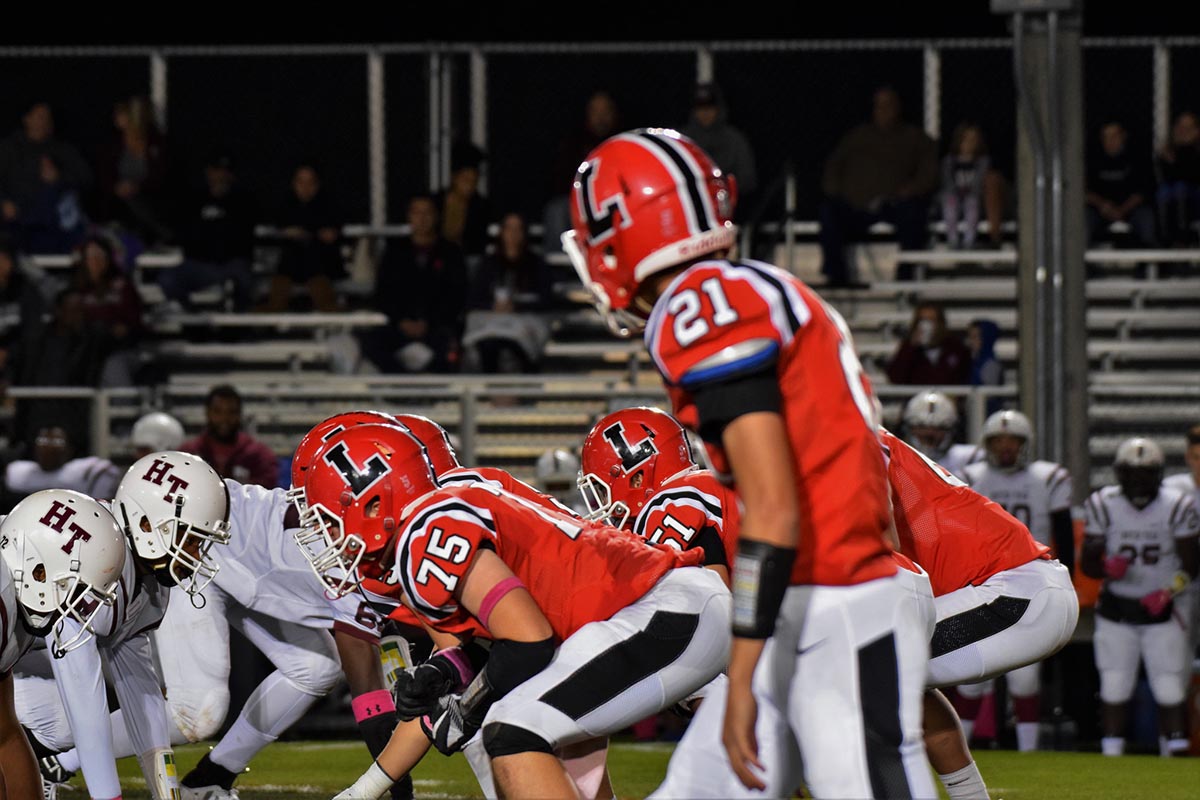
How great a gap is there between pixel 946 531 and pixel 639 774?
10.9ft

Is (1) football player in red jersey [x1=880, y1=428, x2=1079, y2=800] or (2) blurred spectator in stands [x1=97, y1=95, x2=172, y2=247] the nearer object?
(1) football player in red jersey [x1=880, y1=428, x2=1079, y2=800]

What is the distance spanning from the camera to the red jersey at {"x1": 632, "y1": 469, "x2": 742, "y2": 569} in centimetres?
494

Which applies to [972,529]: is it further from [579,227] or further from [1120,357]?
[1120,357]

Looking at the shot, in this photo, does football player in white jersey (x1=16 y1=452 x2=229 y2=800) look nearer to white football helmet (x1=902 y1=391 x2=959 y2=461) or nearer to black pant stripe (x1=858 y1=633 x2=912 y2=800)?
black pant stripe (x1=858 y1=633 x2=912 y2=800)

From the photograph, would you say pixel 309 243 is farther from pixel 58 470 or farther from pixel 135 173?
pixel 58 470

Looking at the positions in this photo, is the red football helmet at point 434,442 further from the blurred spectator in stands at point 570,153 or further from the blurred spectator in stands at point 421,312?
the blurred spectator in stands at point 570,153

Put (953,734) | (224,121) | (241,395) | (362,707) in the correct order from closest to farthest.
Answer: (953,734), (362,707), (241,395), (224,121)

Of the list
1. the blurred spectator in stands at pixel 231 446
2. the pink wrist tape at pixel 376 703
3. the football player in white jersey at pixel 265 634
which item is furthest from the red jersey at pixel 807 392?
the blurred spectator in stands at pixel 231 446

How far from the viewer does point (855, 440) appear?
3424mm

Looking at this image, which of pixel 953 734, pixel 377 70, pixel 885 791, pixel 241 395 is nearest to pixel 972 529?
pixel 953 734

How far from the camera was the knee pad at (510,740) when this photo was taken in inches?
149

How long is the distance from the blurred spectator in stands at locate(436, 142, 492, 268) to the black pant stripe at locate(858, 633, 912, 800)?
8.98m

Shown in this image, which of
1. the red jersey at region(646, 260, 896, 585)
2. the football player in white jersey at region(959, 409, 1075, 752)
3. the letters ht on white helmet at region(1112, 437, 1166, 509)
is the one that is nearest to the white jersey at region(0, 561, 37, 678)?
the red jersey at region(646, 260, 896, 585)

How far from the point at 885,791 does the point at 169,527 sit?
275cm
